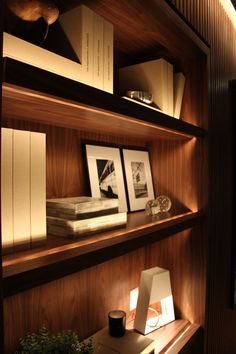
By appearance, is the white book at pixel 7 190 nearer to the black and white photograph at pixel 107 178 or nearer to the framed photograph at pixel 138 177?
the black and white photograph at pixel 107 178

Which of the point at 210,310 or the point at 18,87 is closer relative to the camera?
the point at 18,87

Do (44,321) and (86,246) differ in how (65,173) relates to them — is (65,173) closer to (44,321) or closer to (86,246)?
(86,246)

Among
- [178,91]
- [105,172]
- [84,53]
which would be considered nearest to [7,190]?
[84,53]

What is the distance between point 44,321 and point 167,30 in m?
1.19

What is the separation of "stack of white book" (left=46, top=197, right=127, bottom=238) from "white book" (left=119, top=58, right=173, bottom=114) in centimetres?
59

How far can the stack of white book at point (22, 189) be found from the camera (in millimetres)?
652

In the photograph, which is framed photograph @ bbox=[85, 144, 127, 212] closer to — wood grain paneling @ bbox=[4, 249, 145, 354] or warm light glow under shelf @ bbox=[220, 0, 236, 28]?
wood grain paneling @ bbox=[4, 249, 145, 354]

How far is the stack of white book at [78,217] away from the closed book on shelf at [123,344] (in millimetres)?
494

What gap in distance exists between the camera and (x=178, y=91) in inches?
54.2

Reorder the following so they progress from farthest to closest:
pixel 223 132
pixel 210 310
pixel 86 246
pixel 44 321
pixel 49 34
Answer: pixel 223 132 < pixel 210 310 < pixel 44 321 < pixel 49 34 < pixel 86 246

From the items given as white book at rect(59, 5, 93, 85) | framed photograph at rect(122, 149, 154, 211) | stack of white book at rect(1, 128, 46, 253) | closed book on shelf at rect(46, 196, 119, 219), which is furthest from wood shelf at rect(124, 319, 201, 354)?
white book at rect(59, 5, 93, 85)

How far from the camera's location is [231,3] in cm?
156

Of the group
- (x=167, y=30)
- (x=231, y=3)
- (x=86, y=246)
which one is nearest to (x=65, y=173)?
(x=86, y=246)

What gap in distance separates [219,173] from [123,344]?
0.94m
